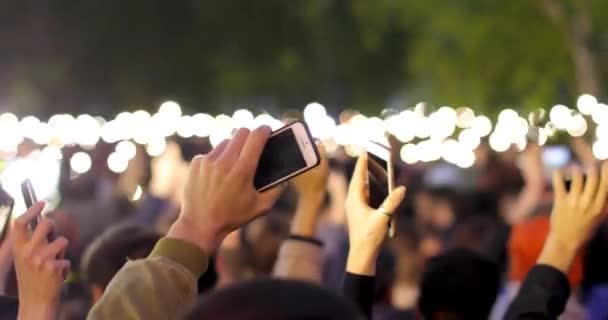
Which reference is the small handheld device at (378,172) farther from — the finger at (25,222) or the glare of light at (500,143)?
the glare of light at (500,143)

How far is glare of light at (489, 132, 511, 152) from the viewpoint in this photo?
14602 mm

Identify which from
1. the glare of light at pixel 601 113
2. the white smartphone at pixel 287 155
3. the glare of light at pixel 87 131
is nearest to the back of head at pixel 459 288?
the white smartphone at pixel 287 155

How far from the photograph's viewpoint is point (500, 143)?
14.9m

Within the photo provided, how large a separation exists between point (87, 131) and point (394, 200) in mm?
13875

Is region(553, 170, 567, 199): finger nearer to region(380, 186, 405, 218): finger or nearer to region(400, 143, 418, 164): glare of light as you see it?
region(380, 186, 405, 218): finger

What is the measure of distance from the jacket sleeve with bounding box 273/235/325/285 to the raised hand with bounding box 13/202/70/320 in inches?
53.8

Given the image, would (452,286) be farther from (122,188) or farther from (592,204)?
(122,188)

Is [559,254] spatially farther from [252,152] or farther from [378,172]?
[252,152]

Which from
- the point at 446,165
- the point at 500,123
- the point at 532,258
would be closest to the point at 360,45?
the point at 446,165

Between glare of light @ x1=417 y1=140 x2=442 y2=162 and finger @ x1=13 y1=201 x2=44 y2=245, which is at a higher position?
glare of light @ x1=417 y1=140 x2=442 y2=162

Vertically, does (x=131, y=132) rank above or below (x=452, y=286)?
above

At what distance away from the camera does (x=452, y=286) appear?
16.6ft

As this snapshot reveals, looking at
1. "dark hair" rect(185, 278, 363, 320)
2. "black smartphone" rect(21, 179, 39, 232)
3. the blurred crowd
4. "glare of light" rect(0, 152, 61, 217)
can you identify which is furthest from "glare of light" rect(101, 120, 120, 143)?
"dark hair" rect(185, 278, 363, 320)

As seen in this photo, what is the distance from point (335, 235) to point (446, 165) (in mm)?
15331
